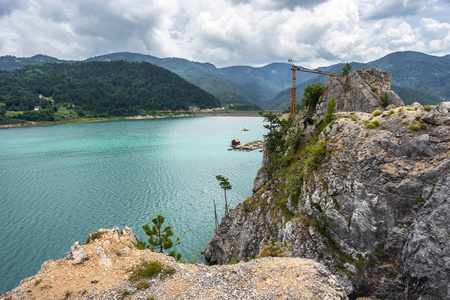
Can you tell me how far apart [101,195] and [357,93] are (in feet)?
180

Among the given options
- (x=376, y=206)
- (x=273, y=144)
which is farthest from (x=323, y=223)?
(x=273, y=144)

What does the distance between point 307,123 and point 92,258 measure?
102 ft

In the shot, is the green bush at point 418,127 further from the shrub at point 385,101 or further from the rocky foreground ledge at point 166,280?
the shrub at point 385,101

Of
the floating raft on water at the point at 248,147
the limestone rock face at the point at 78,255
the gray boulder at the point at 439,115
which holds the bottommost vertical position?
the floating raft on water at the point at 248,147

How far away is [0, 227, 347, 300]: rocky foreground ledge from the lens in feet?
38.7

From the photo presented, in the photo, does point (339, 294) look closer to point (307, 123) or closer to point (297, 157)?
point (297, 157)

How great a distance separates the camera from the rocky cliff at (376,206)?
14.9m

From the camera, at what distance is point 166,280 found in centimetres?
1264

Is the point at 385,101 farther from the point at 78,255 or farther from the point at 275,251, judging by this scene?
the point at 78,255

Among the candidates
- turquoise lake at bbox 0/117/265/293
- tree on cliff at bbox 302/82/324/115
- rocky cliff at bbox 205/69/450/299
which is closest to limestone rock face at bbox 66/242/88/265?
rocky cliff at bbox 205/69/450/299

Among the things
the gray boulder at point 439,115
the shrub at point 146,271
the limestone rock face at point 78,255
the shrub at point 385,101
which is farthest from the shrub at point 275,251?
the shrub at point 385,101

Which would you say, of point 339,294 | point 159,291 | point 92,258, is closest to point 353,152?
point 339,294

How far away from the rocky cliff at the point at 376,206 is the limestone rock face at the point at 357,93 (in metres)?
10.2

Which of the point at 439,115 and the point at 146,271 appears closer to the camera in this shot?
the point at 146,271
